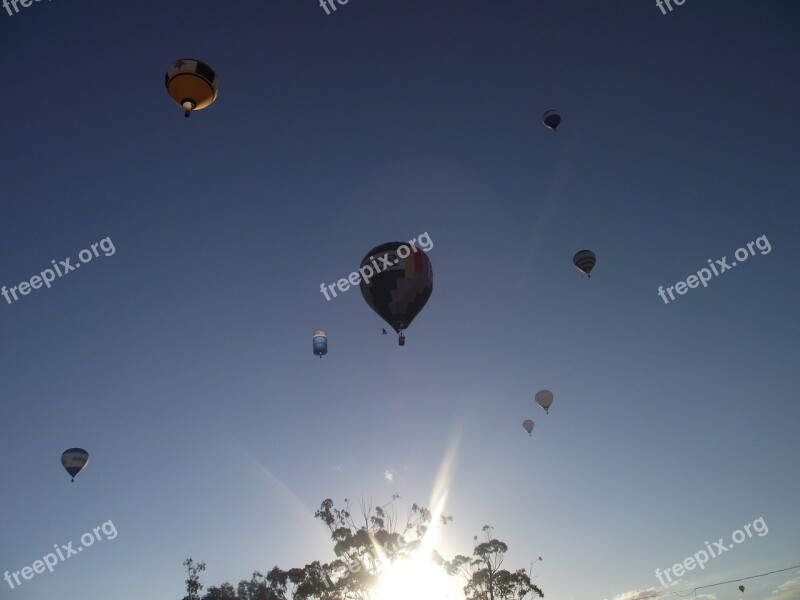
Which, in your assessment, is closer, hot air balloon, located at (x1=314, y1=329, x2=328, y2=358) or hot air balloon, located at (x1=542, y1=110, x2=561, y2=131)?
hot air balloon, located at (x1=314, y1=329, x2=328, y2=358)

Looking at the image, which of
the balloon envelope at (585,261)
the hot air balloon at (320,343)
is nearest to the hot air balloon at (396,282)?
the hot air balloon at (320,343)

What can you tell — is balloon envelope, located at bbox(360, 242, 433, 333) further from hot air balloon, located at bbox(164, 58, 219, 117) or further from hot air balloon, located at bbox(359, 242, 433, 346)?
hot air balloon, located at bbox(164, 58, 219, 117)

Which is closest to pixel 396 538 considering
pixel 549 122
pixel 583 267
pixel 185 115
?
pixel 583 267

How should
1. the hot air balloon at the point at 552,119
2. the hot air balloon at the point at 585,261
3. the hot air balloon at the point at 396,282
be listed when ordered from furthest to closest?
1. the hot air balloon at the point at 552,119
2. the hot air balloon at the point at 585,261
3. the hot air balloon at the point at 396,282

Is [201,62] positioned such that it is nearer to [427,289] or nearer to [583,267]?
[427,289]

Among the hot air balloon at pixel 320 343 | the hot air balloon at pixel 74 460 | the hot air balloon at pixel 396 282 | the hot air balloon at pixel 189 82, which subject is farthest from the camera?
the hot air balloon at pixel 74 460

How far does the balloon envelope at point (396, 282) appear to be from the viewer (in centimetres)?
1992

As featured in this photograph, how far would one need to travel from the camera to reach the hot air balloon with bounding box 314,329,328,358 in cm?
2317

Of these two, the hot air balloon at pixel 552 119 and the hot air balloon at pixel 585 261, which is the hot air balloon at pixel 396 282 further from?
the hot air balloon at pixel 552 119

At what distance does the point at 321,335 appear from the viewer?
77.2ft

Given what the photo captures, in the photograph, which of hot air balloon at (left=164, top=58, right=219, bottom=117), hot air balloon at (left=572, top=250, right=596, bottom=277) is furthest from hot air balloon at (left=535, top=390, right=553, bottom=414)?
hot air balloon at (left=164, top=58, right=219, bottom=117)

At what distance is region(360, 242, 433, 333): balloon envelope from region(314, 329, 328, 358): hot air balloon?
409 centimetres

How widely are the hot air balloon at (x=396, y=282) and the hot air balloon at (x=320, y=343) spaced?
4114 mm

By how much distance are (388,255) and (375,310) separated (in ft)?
8.34
